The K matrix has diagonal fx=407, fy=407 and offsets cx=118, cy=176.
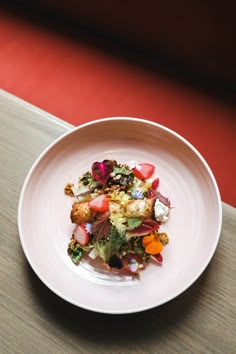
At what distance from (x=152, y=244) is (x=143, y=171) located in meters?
0.21

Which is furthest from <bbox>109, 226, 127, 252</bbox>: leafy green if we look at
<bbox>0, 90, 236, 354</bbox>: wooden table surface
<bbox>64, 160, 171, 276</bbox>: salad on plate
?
<bbox>0, 90, 236, 354</bbox>: wooden table surface

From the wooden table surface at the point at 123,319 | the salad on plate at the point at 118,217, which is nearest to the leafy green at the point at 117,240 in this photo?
the salad on plate at the point at 118,217

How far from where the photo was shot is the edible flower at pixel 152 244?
37.1 inches

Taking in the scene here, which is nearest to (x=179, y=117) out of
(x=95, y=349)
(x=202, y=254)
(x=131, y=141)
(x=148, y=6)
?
(x=131, y=141)

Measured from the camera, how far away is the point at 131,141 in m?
1.12

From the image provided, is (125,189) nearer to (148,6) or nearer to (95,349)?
(95,349)

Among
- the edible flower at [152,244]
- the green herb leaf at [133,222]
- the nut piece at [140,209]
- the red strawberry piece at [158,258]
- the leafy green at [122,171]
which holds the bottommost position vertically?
the red strawberry piece at [158,258]

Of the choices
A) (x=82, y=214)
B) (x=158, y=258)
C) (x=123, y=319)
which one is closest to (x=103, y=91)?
(x=82, y=214)

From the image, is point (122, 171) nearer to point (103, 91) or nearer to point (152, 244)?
point (152, 244)

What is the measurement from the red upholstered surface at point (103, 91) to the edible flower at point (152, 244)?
341 mm

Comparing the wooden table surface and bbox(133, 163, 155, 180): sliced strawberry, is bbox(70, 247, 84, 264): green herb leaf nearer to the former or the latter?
the wooden table surface

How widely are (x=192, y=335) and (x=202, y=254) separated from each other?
0.58 feet

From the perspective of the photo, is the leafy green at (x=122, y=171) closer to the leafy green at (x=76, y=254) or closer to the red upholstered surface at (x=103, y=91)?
the leafy green at (x=76, y=254)

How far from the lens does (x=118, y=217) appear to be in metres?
0.98
